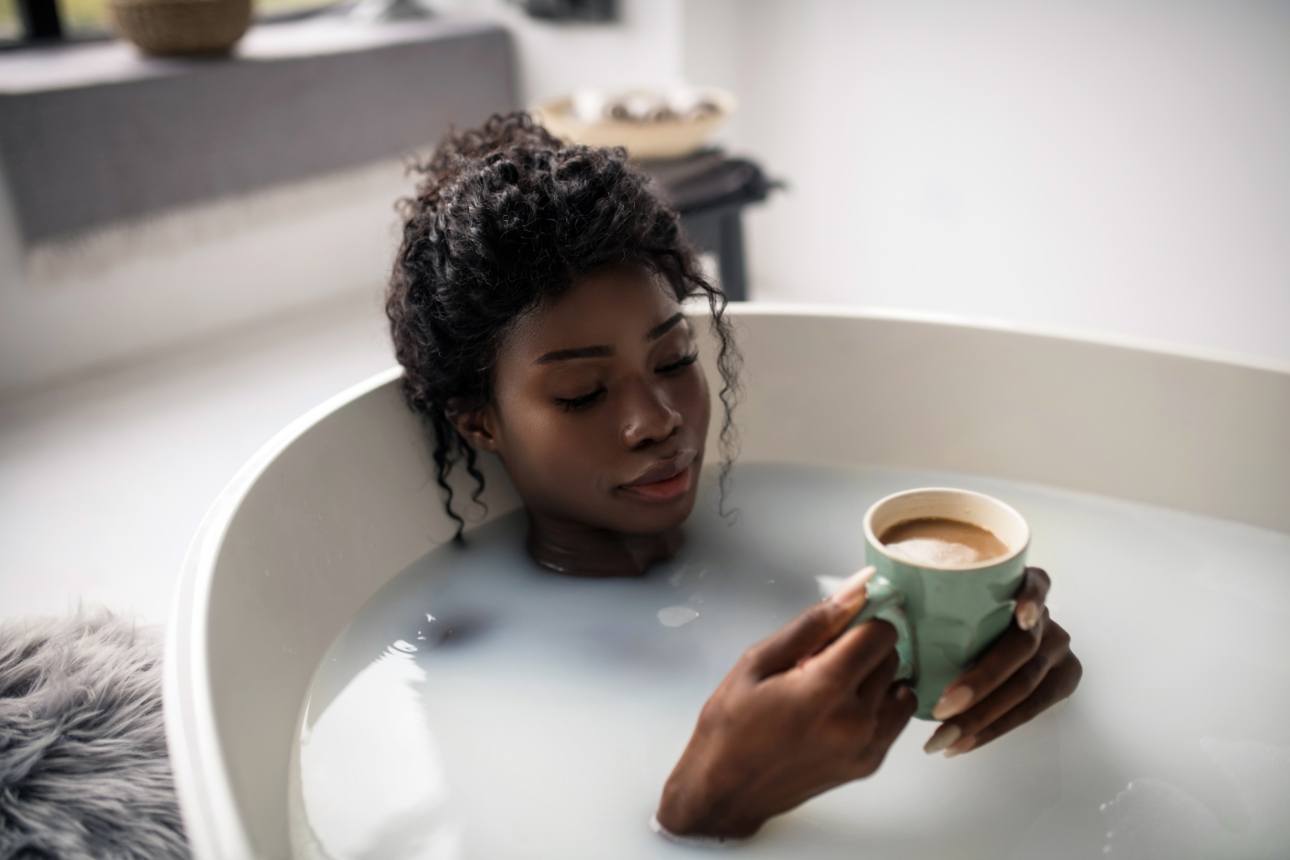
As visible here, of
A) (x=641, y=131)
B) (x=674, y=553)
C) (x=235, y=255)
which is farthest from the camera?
(x=235, y=255)

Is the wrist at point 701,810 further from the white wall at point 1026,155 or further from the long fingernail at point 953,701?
the white wall at point 1026,155

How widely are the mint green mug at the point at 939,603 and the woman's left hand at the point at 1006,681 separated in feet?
0.04

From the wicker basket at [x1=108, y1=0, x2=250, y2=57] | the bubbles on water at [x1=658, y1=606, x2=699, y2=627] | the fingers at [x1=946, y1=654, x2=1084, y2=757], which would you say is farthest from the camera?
the wicker basket at [x1=108, y1=0, x2=250, y2=57]

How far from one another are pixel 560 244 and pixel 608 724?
48 cm

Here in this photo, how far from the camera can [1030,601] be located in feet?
2.86

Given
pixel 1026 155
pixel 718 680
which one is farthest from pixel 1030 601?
pixel 1026 155

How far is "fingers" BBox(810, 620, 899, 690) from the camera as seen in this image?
0.83 meters

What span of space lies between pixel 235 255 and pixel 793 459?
5.58ft

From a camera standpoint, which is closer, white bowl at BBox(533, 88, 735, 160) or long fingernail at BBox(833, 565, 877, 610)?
long fingernail at BBox(833, 565, 877, 610)

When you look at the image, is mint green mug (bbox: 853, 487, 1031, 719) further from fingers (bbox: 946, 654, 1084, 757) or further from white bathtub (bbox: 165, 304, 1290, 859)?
white bathtub (bbox: 165, 304, 1290, 859)

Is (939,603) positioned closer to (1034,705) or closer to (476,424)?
(1034,705)

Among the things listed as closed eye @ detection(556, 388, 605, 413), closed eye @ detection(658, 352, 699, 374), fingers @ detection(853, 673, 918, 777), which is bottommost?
fingers @ detection(853, 673, 918, 777)

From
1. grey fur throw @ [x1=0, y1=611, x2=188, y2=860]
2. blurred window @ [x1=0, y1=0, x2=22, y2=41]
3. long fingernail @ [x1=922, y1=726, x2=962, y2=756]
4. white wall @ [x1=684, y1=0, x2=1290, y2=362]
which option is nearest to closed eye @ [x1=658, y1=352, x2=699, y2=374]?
long fingernail @ [x1=922, y1=726, x2=962, y2=756]

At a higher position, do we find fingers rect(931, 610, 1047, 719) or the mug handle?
the mug handle
